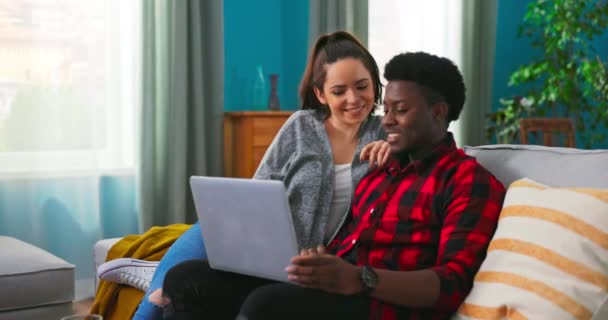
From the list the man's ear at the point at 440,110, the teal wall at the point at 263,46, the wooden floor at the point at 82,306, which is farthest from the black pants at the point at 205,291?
the teal wall at the point at 263,46

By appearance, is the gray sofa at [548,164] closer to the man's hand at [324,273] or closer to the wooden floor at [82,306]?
the man's hand at [324,273]

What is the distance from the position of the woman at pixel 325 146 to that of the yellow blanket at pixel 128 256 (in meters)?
0.28

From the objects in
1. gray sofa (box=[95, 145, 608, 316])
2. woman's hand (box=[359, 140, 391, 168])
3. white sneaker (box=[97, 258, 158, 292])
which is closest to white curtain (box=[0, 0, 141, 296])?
white sneaker (box=[97, 258, 158, 292])

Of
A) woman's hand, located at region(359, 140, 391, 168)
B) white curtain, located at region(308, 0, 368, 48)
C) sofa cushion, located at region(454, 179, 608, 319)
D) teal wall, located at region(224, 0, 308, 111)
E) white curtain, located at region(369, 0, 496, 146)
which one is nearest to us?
sofa cushion, located at region(454, 179, 608, 319)

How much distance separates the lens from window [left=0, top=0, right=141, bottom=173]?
150 inches

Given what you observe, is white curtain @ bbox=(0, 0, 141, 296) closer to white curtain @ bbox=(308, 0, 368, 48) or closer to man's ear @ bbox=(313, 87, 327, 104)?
white curtain @ bbox=(308, 0, 368, 48)

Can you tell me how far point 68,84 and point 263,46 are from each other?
53.3 inches

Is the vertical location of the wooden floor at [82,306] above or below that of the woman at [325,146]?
below

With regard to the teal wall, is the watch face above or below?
below

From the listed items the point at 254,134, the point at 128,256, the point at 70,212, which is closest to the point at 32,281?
the point at 128,256

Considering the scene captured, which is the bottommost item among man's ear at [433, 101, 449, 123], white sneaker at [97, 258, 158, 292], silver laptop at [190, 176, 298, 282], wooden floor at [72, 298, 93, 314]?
wooden floor at [72, 298, 93, 314]

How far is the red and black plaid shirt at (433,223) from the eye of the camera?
5.11 feet

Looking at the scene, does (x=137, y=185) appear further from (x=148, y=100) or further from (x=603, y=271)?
(x=603, y=271)

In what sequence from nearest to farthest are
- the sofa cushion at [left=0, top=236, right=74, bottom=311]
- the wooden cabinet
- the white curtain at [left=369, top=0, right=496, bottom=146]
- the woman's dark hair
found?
the woman's dark hair, the sofa cushion at [left=0, top=236, right=74, bottom=311], the wooden cabinet, the white curtain at [left=369, top=0, right=496, bottom=146]
